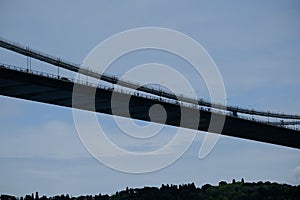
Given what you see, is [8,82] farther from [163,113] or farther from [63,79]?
[163,113]

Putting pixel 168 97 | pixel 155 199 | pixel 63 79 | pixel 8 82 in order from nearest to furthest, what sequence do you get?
pixel 8 82 < pixel 63 79 < pixel 168 97 < pixel 155 199

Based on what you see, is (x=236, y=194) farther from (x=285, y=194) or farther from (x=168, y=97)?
(x=168, y=97)

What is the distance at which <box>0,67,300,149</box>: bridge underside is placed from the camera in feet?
95.3

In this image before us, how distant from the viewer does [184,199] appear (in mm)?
63906

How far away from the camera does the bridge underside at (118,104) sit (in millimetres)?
29047

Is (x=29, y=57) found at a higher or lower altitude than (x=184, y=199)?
higher

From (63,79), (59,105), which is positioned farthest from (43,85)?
(59,105)

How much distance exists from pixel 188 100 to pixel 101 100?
674 centimetres

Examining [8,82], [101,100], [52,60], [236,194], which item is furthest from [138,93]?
[236,194]

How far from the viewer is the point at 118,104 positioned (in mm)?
35031

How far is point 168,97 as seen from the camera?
124 feet

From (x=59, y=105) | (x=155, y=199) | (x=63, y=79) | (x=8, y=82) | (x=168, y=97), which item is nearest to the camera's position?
(x=8, y=82)

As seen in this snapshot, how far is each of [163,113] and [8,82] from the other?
12.0 metres

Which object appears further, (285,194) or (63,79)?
(285,194)
